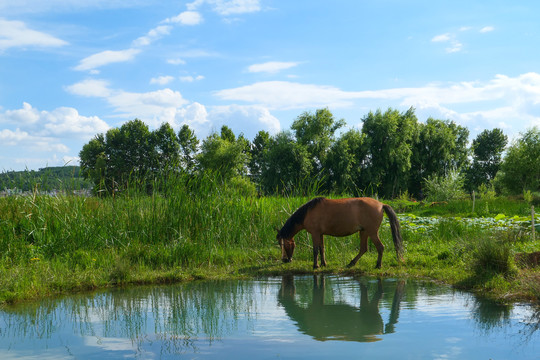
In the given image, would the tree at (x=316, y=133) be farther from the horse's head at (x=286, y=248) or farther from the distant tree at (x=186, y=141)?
the horse's head at (x=286, y=248)

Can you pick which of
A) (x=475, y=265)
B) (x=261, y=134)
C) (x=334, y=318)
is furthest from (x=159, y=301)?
(x=261, y=134)

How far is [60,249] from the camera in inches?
359

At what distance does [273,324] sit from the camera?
5645mm

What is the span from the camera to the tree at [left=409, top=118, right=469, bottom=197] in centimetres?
5094

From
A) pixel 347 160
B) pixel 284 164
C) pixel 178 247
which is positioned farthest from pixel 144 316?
pixel 284 164

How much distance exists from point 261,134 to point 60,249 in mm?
60577

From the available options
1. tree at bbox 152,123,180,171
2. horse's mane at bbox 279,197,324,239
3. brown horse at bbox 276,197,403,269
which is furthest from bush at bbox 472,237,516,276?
tree at bbox 152,123,180,171

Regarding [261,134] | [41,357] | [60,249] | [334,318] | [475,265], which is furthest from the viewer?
[261,134]

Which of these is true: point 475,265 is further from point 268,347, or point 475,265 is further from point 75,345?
point 75,345

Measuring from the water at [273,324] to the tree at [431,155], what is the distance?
4552 centimetres

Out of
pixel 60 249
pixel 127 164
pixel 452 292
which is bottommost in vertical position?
pixel 452 292

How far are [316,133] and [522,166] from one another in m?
19.8

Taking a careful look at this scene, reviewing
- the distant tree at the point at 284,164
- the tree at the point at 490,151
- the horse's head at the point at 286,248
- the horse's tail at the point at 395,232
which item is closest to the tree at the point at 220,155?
the distant tree at the point at 284,164

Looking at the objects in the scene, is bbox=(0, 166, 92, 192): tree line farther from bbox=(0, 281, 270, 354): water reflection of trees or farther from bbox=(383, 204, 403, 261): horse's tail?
bbox=(383, 204, 403, 261): horse's tail
